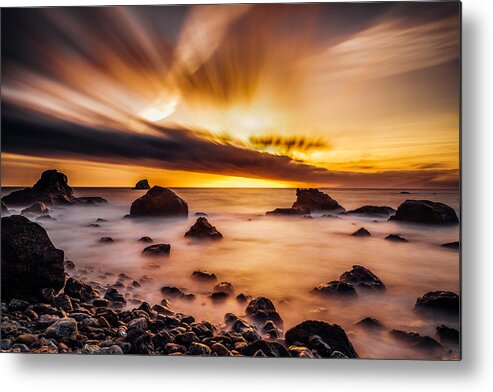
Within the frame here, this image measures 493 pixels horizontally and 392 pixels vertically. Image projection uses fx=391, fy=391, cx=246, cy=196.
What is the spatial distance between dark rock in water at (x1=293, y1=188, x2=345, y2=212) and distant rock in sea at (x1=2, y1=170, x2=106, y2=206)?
718 millimetres

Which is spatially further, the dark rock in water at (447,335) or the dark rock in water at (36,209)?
the dark rock in water at (36,209)

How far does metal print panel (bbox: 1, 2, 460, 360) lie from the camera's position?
4.45 ft

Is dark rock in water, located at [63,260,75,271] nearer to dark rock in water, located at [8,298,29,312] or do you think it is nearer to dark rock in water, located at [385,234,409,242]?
dark rock in water, located at [8,298,29,312]

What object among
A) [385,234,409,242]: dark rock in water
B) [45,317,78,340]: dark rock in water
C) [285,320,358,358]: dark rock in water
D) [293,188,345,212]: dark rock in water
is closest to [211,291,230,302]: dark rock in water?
[285,320,358,358]: dark rock in water

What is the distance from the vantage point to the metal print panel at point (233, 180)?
1.36 metres

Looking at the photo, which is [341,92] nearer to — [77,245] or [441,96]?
[441,96]

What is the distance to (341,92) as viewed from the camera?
54.4 inches

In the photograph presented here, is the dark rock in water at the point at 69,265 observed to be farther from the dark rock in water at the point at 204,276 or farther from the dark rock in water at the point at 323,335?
the dark rock in water at the point at 323,335

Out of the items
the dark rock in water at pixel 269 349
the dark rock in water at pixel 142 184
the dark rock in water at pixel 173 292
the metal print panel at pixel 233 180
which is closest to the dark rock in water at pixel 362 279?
the metal print panel at pixel 233 180

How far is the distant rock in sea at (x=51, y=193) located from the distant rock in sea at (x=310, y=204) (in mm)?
690

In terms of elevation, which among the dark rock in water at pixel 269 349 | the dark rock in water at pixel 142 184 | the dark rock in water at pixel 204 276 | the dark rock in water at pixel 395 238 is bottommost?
the dark rock in water at pixel 269 349

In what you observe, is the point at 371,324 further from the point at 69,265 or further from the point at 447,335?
the point at 69,265

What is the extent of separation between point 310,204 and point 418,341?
594 millimetres

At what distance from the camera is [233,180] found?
1.43 m
